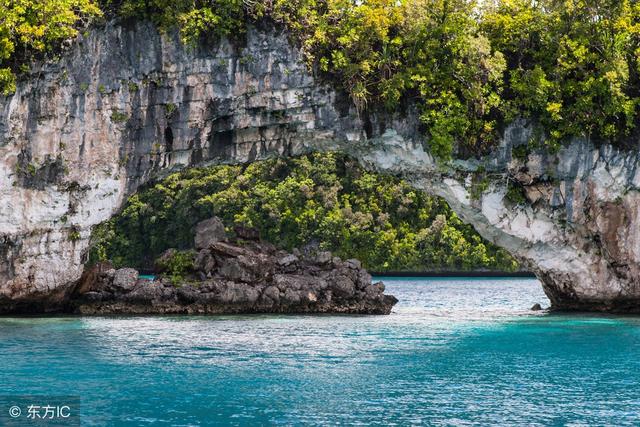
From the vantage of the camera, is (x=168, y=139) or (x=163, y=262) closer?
(x=168, y=139)

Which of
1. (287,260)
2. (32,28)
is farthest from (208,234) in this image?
(32,28)

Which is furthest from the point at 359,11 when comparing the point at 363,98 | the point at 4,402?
the point at 4,402

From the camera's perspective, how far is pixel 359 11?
2361cm

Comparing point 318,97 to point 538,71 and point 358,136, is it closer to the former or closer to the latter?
point 358,136

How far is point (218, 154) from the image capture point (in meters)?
25.0

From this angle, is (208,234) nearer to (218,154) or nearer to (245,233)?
(245,233)

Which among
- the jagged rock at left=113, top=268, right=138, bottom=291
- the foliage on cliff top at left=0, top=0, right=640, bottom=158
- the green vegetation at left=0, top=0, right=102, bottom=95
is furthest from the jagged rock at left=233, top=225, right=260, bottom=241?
the green vegetation at left=0, top=0, right=102, bottom=95

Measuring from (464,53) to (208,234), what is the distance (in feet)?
34.7

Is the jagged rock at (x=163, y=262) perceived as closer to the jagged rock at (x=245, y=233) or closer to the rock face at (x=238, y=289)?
the rock face at (x=238, y=289)

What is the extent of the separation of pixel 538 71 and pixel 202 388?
13.4 m

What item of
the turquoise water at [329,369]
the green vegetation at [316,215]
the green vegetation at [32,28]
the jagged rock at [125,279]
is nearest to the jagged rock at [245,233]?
the jagged rock at [125,279]

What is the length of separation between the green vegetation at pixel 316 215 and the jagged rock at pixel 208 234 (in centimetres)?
→ 2076

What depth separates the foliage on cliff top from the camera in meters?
23.0

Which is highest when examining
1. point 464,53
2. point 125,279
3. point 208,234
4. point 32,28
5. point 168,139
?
point 464,53
